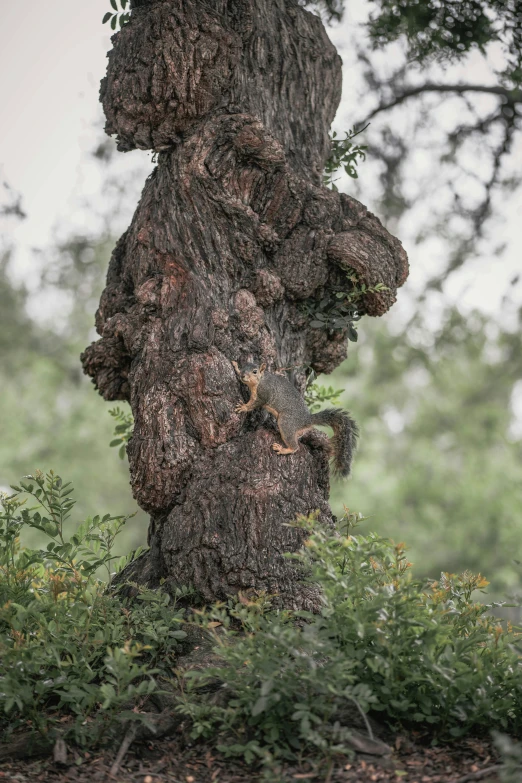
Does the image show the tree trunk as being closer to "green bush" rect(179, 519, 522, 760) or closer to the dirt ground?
"green bush" rect(179, 519, 522, 760)

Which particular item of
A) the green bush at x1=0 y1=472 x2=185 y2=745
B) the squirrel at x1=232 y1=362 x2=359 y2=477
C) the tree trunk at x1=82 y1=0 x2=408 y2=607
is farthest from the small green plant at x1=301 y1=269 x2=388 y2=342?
the green bush at x1=0 y1=472 x2=185 y2=745

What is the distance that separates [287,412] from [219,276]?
0.74 metres

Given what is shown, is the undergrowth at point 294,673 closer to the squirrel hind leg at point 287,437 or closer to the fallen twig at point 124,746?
the fallen twig at point 124,746

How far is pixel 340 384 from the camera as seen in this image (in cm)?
1466

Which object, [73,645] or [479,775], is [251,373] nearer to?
[73,645]

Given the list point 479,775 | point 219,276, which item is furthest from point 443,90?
point 479,775

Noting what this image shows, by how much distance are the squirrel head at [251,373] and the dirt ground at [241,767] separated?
150cm

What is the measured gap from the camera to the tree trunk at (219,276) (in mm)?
3322

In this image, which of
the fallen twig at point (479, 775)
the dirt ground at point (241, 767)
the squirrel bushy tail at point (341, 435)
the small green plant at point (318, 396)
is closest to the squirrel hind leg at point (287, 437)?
the squirrel bushy tail at point (341, 435)

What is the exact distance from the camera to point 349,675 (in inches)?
93.4

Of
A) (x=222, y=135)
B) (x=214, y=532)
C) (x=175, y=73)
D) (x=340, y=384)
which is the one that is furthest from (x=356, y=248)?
→ (x=340, y=384)

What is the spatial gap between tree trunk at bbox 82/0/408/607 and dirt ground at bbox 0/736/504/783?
76 cm

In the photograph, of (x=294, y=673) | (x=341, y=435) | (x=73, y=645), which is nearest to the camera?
(x=294, y=673)

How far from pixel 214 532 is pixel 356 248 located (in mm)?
1526
